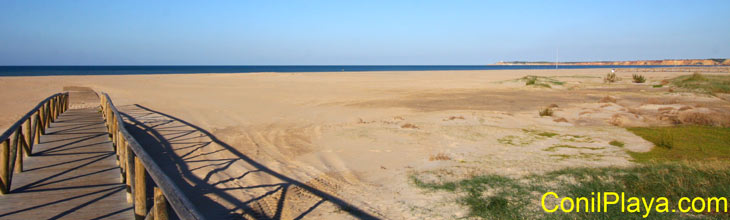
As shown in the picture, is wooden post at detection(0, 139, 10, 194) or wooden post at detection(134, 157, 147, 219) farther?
wooden post at detection(0, 139, 10, 194)

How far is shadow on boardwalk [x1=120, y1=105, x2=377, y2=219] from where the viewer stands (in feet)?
19.5

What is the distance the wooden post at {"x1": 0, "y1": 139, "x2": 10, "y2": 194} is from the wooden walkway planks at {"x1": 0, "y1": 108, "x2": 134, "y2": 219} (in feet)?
0.32

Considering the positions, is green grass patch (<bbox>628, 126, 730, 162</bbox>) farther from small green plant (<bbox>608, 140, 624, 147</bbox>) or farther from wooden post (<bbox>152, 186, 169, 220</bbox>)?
wooden post (<bbox>152, 186, 169, 220</bbox>)

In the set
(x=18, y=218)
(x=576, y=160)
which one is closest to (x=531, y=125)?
(x=576, y=160)

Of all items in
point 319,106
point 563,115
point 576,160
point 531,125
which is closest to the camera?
point 576,160

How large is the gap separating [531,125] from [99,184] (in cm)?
1128

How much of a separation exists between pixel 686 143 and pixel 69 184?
11592 millimetres

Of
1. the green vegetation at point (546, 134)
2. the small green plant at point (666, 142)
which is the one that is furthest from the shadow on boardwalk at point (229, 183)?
the small green plant at point (666, 142)

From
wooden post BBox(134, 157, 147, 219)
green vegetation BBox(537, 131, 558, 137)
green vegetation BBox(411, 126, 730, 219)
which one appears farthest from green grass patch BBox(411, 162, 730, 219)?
green vegetation BBox(537, 131, 558, 137)

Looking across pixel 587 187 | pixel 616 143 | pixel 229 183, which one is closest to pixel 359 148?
pixel 229 183

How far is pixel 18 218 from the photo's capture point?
4359 mm

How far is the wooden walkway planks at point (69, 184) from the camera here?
4555mm

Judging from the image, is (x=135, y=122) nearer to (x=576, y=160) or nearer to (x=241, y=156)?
(x=241, y=156)

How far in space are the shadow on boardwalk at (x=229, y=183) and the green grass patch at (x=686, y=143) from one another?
639 cm
